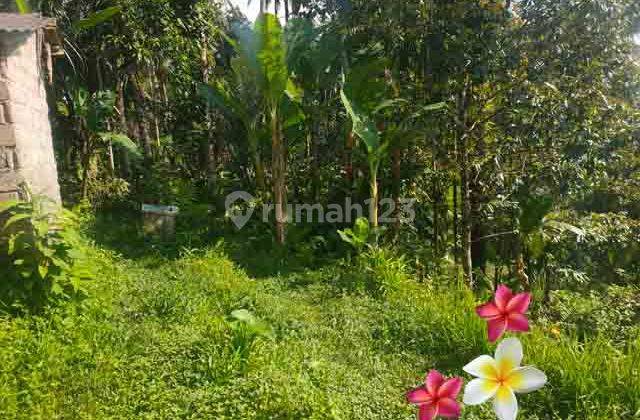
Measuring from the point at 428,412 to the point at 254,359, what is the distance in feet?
6.54

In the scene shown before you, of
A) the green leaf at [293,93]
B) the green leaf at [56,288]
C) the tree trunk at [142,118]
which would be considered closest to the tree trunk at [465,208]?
the green leaf at [293,93]

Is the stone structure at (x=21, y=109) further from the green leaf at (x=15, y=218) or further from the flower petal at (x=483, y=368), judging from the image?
the flower petal at (x=483, y=368)

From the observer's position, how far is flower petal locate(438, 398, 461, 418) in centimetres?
87

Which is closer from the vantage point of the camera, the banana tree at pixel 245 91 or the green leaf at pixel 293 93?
the banana tree at pixel 245 91

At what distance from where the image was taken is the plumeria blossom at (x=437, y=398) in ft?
2.89

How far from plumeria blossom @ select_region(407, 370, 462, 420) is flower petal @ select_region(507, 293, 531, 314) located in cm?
19

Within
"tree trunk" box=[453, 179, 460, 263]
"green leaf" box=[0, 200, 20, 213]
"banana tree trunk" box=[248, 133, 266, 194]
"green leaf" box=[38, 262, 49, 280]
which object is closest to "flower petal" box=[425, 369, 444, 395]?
"green leaf" box=[38, 262, 49, 280]

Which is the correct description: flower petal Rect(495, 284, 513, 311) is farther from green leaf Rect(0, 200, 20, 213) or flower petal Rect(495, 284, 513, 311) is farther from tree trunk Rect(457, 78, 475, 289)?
tree trunk Rect(457, 78, 475, 289)

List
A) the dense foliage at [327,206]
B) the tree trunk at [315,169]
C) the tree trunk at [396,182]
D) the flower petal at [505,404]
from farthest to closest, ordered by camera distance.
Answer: the tree trunk at [315,169], the tree trunk at [396,182], the dense foliage at [327,206], the flower petal at [505,404]

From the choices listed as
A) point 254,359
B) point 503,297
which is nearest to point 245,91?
point 254,359

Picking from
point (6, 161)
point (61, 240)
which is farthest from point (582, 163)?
point (6, 161)

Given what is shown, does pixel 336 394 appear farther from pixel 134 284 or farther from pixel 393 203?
pixel 393 203

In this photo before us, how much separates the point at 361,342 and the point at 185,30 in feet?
17.7

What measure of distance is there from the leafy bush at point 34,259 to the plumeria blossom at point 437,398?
9.02 ft
